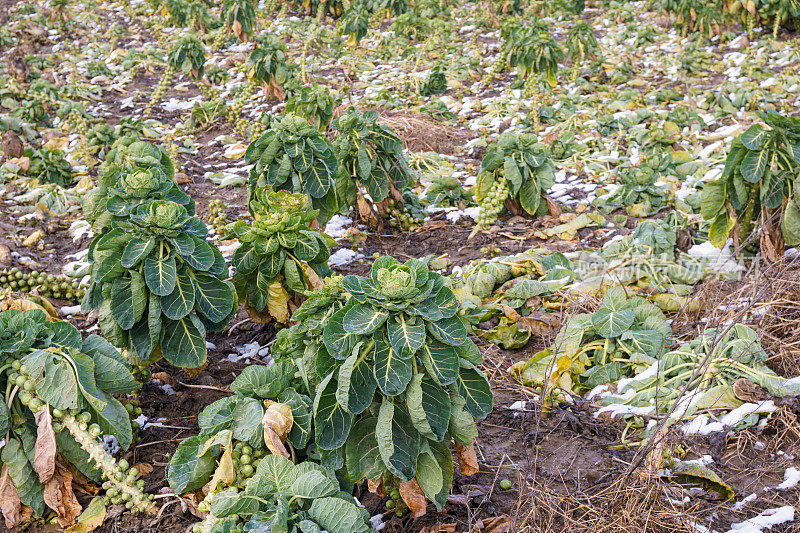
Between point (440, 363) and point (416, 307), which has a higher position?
point (416, 307)

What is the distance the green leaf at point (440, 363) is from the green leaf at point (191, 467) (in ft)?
2.91

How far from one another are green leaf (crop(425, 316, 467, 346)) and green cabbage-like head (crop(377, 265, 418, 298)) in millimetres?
140

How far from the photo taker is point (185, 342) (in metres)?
3.16

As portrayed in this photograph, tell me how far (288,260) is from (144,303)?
783mm

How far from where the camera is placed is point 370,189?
15.6 feet

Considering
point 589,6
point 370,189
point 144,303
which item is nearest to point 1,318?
point 144,303

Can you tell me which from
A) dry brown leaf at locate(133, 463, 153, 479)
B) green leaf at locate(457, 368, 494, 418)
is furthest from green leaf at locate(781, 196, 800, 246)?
dry brown leaf at locate(133, 463, 153, 479)

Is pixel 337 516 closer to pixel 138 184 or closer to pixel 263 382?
pixel 263 382

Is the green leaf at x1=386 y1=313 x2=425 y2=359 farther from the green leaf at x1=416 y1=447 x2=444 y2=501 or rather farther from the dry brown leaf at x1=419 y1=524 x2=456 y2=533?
the dry brown leaf at x1=419 y1=524 x2=456 y2=533

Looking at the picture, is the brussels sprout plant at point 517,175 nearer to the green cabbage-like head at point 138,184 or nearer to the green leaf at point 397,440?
the green cabbage-like head at point 138,184

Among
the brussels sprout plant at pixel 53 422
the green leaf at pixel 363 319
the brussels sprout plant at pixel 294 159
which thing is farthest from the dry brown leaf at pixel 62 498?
the brussels sprout plant at pixel 294 159

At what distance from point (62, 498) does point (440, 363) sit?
1.59 meters

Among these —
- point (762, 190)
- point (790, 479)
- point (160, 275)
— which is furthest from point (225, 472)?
point (762, 190)

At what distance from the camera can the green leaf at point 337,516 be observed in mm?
2027
